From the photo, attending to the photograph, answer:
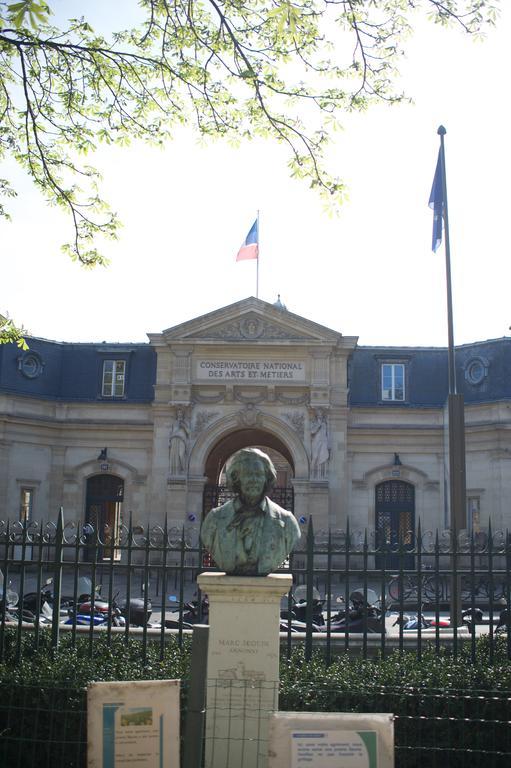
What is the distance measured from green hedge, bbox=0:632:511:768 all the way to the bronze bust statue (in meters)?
1.62

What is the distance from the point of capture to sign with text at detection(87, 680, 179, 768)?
229 inches

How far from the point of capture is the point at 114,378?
34344 mm

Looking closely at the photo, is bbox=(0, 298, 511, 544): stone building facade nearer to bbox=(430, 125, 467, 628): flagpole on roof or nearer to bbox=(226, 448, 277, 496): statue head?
bbox=(430, 125, 467, 628): flagpole on roof

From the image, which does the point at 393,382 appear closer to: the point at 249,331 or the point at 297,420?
the point at 297,420

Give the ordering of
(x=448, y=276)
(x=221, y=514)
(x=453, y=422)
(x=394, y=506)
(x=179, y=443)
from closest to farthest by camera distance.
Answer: (x=221, y=514) → (x=453, y=422) → (x=448, y=276) → (x=179, y=443) → (x=394, y=506)

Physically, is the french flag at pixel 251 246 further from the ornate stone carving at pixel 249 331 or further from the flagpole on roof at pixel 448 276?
the flagpole on roof at pixel 448 276

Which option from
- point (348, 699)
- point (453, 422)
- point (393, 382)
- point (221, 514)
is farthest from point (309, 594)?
point (393, 382)

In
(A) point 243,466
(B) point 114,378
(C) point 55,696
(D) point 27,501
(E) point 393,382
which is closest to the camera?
(A) point 243,466

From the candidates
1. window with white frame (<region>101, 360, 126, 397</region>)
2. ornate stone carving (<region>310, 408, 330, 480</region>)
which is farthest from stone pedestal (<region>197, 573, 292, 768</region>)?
window with white frame (<region>101, 360, 126, 397</region>)

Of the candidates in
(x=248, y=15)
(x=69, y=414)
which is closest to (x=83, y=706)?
(x=248, y=15)

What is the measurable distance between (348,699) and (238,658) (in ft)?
6.19

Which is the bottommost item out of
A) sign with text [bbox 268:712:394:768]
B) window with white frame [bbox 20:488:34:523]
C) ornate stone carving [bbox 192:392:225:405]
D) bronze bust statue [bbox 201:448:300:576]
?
sign with text [bbox 268:712:394:768]

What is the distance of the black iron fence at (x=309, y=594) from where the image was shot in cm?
970

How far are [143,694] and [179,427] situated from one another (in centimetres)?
2609
